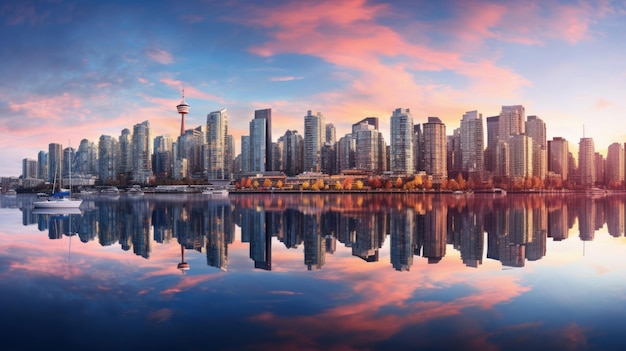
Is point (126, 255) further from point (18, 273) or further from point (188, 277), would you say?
point (188, 277)

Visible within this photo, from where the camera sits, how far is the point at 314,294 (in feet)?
49.6

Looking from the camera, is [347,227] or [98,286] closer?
[98,286]

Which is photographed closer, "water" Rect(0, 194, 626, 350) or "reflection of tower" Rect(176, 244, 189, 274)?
"water" Rect(0, 194, 626, 350)

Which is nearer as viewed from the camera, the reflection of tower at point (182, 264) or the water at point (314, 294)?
the water at point (314, 294)

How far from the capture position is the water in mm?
11008

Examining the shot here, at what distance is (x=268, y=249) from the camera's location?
25.4 m

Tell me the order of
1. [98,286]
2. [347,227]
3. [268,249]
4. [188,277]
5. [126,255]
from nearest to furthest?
[98,286]
[188,277]
[126,255]
[268,249]
[347,227]

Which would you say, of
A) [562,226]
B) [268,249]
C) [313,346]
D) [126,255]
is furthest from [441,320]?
[562,226]

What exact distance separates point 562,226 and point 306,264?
96.1ft

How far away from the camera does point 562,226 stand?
3978cm

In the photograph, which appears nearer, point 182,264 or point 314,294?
point 314,294

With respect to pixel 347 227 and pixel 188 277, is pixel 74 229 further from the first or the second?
pixel 188 277

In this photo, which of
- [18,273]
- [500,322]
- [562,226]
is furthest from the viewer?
[562,226]

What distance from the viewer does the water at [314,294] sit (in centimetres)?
1101
